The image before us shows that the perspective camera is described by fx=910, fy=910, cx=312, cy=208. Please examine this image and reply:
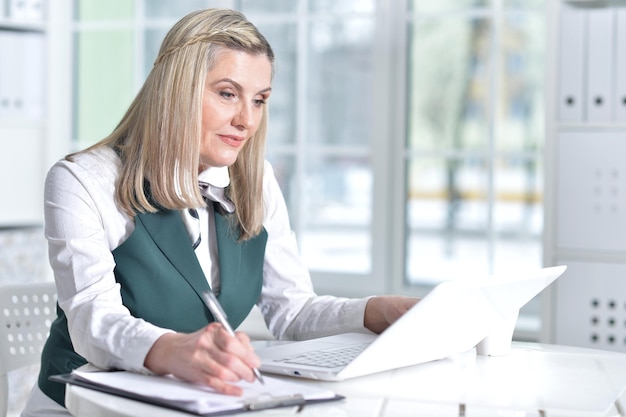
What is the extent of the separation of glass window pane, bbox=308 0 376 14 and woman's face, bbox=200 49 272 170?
6.10 ft

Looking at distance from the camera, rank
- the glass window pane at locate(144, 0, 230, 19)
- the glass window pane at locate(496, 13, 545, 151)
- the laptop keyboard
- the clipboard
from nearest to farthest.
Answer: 1. the clipboard
2. the laptop keyboard
3. the glass window pane at locate(144, 0, 230, 19)
4. the glass window pane at locate(496, 13, 545, 151)

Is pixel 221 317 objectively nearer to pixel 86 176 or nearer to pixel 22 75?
pixel 86 176

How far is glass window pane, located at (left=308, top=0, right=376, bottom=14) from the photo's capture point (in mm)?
3523

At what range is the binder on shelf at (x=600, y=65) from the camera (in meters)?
2.70

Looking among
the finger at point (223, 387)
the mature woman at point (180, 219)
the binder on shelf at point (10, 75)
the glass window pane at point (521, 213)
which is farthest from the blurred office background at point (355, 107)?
the finger at point (223, 387)

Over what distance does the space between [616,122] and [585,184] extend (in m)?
0.20

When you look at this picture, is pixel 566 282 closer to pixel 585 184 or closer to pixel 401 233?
pixel 585 184

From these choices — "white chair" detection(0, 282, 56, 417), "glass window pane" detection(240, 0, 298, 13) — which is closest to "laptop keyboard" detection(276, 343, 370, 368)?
"white chair" detection(0, 282, 56, 417)

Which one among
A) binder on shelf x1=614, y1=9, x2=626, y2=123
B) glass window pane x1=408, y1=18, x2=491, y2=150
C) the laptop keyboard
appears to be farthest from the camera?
glass window pane x1=408, y1=18, x2=491, y2=150

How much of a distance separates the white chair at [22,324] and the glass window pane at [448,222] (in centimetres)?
177

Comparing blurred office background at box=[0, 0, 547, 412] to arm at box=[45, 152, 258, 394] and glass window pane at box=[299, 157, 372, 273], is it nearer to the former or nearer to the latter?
glass window pane at box=[299, 157, 372, 273]

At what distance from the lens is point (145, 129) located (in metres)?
1.69

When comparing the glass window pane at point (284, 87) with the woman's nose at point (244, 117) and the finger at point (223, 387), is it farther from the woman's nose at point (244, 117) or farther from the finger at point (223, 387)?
the finger at point (223, 387)

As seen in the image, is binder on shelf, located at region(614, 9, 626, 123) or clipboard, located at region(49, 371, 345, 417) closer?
clipboard, located at region(49, 371, 345, 417)
